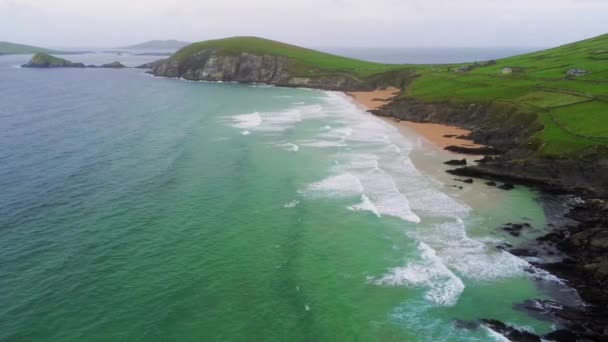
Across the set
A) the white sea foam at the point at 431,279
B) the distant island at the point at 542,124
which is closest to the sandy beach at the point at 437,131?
the distant island at the point at 542,124

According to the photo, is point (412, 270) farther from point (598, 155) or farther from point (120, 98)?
point (120, 98)

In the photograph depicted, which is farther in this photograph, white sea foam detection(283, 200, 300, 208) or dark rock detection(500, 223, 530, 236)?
white sea foam detection(283, 200, 300, 208)

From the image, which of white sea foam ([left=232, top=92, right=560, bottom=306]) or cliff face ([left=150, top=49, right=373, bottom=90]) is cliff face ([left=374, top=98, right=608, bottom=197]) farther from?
cliff face ([left=150, top=49, right=373, bottom=90])

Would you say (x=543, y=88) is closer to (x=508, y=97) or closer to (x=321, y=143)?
(x=508, y=97)

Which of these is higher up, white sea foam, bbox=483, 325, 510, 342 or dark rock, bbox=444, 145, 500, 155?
dark rock, bbox=444, 145, 500, 155

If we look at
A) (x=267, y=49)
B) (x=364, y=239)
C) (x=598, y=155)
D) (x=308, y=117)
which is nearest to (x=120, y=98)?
(x=308, y=117)

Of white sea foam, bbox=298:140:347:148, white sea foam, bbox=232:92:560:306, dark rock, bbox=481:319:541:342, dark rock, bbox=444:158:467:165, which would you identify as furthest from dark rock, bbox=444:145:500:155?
dark rock, bbox=481:319:541:342

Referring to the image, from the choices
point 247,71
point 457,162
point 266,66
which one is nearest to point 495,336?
point 457,162
